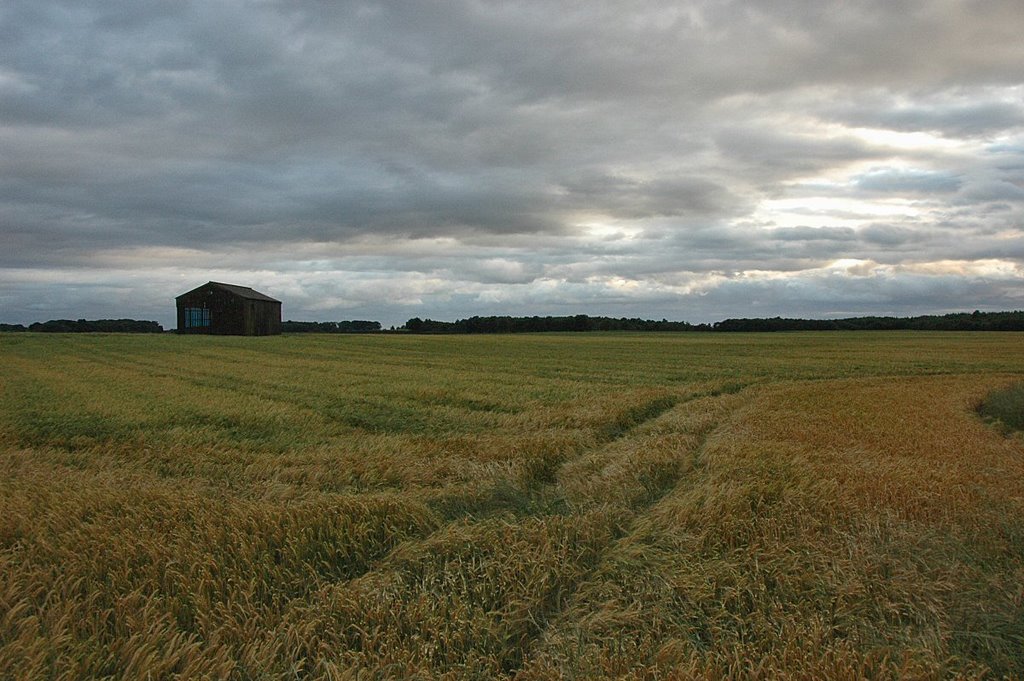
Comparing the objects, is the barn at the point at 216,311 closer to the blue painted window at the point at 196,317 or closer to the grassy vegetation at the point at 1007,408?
the blue painted window at the point at 196,317

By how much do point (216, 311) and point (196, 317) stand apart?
229cm

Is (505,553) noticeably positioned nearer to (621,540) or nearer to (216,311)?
(621,540)

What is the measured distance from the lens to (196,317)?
67.3m

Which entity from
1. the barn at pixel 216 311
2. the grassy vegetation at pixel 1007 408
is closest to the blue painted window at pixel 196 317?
the barn at pixel 216 311

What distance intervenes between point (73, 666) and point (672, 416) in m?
13.8

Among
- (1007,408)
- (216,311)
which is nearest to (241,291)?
(216,311)

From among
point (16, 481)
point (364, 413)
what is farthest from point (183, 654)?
point (364, 413)

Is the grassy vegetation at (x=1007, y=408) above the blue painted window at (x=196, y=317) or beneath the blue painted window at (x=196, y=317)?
beneath

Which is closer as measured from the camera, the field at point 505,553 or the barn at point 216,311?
the field at point 505,553

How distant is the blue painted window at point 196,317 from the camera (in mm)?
67250

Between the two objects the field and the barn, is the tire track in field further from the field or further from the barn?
the barn

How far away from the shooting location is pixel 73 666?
4.32 metres

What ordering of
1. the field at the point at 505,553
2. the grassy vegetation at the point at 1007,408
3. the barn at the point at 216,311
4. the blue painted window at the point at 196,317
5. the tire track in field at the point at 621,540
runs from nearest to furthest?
the field at the point at 505,553
the tire track in field at the point at 621,540
the grassy vegetation at the point at 1007,408
the barn at the point at 216,311
the blue painted window at the point at 196,317

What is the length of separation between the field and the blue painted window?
58.8 metres
